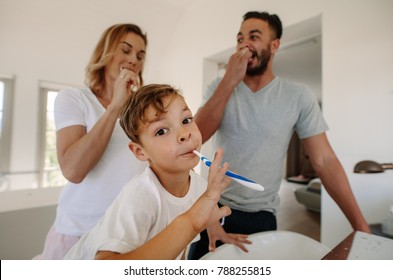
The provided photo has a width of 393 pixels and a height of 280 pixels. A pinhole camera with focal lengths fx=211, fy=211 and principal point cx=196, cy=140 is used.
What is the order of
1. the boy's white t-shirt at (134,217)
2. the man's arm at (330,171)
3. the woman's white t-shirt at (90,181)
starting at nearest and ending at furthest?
the boy's white t-shirt at (134,217)
the woman's white t-shirt at (90,181)
the man's arm at (330,171)

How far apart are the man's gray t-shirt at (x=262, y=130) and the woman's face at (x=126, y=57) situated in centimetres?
16

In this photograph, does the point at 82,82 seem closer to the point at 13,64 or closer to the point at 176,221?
the point at 13,64

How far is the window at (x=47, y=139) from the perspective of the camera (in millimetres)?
383

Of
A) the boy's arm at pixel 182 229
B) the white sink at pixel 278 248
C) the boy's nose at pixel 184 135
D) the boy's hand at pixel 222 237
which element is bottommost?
the white sink at pixel 278 248

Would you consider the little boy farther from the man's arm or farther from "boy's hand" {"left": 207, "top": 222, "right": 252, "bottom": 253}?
the man's arm

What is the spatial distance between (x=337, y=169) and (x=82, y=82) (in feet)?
1.85

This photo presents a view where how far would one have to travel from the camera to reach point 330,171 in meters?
0.47

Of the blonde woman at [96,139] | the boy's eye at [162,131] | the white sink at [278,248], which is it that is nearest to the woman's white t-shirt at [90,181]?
the blonde woman at [96,139]

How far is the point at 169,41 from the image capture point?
1.61 ft

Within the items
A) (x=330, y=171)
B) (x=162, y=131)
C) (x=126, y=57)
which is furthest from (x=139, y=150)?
(x=330, y=171)

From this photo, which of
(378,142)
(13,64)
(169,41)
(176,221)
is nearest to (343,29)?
(378,142)

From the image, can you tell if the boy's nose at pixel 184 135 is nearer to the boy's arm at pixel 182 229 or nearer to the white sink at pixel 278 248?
the boy's arm at pixel 182 229

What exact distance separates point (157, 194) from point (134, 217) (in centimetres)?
5
